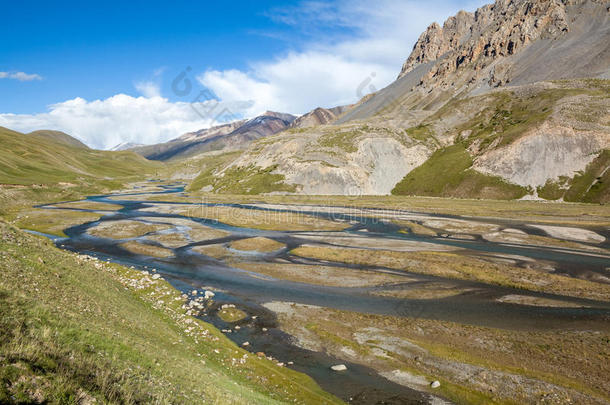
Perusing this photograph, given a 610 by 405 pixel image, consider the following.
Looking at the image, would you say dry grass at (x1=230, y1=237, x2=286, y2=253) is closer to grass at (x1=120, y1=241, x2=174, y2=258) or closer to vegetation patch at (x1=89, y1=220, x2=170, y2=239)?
grass at (x1=120, y1=241, x2=174, y2=258)

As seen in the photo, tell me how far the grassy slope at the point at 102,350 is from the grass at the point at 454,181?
154m

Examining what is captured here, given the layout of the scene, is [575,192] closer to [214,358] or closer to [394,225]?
[394,225]

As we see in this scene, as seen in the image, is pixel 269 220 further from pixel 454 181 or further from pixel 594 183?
pixel 594 183

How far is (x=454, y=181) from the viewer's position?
169 m

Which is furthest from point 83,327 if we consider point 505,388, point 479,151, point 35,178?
point 35,178

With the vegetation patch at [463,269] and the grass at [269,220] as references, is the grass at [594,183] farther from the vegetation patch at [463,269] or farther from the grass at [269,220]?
the vegetation patch at [463,269]

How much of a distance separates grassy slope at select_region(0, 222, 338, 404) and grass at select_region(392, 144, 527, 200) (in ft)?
504

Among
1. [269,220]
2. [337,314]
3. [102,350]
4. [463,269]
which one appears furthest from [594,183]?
[102,350]

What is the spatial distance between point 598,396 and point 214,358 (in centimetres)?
2770

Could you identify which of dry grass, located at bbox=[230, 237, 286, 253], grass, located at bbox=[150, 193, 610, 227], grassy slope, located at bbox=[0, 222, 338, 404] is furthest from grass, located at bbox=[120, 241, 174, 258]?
grass, located at bbox=[150, 193, 610, 227]

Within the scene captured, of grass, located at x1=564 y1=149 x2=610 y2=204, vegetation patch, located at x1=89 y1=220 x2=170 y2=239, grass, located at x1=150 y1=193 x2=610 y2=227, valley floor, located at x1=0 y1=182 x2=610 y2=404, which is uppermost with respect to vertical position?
Result: grass, located at x1=564 y1=149 x2=610 y2=204

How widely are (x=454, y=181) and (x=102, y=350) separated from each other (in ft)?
585

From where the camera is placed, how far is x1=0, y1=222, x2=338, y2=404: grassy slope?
980 cm

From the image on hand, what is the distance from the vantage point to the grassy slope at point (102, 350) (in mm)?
9805
